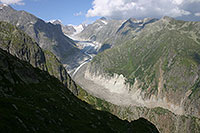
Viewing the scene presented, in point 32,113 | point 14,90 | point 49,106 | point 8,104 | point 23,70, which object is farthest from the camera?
point 23,70

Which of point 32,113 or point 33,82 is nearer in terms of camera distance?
point 32,113

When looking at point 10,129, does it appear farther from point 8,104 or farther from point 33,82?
point 33,82

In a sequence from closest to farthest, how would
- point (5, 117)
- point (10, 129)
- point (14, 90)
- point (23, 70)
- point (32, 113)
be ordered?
point (10, 129) → point (5, 117) → point (32, 113) → point (14, 90) → point (23, 70)

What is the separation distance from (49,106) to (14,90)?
1526 cm

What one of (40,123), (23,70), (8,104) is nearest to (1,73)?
(23,70)

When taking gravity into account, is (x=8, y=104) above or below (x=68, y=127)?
above

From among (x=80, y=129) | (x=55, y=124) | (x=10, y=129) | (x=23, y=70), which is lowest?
(x=80, y=129)

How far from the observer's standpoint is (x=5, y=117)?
30.0 m

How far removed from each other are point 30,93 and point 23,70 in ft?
67.8

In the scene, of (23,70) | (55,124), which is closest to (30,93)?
(23,70)

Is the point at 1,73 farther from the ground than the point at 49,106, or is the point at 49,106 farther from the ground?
the point at 1,73

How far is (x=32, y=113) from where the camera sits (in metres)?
40.2

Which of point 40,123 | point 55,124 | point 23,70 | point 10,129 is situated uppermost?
point 23,70

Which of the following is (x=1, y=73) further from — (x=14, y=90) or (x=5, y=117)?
(x=5, y=117)
